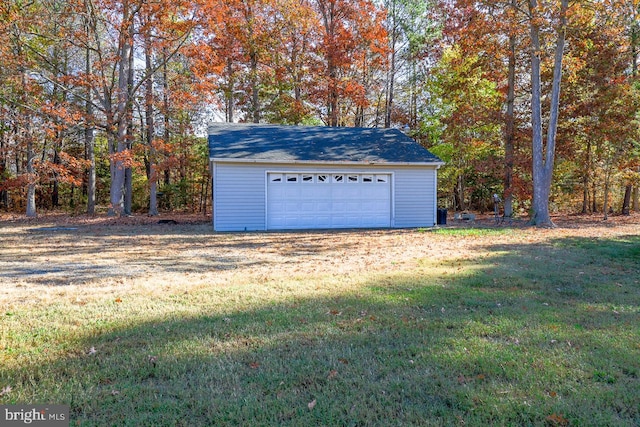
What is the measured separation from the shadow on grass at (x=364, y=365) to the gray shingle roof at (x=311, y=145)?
359 inches

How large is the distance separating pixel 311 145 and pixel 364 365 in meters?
12.1

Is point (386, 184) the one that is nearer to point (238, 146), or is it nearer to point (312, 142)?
point (312, 142)

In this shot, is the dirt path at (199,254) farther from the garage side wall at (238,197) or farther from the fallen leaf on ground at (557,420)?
the fallen leaf on ground at (557,420)

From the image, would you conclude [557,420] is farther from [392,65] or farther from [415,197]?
[392,65]

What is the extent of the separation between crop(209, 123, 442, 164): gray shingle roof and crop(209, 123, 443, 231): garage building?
35 mm

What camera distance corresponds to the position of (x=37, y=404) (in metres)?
2.27

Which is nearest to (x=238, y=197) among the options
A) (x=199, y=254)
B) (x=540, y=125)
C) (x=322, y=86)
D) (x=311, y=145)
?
(x=311, y=145)

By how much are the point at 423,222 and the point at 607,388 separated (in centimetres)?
1227
